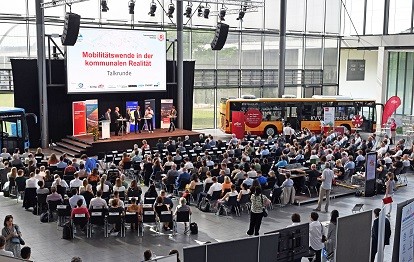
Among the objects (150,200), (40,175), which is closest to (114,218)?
(150,200)

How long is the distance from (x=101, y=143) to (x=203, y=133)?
6719mm

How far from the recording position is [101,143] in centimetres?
2230

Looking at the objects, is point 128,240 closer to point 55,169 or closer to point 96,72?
point 55,169

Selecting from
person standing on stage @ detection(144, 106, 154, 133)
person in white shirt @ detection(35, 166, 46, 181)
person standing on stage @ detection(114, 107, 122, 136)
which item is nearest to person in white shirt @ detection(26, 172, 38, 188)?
person in white shirt @ detection(35, 166, 46, 181)

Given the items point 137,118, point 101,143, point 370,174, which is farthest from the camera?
point 137,118

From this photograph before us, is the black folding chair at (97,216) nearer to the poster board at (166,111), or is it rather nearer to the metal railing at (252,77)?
the poster board at (166,111)

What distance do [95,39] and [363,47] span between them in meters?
20.9

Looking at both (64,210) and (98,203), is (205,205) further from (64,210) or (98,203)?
(64,210)

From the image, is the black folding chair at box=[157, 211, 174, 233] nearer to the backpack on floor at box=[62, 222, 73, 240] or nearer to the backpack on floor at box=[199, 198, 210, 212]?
the backpack on floor at box=[62, 222, 73, 240]

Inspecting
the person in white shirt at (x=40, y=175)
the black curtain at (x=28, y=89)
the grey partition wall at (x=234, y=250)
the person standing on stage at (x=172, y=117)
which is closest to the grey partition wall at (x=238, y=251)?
the grey partition wall at (x=234, y=250)

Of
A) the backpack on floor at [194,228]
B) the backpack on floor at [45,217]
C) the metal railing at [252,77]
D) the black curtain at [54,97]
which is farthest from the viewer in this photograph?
the metal railing at [252,77]

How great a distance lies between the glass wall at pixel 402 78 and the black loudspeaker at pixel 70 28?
24624 millimetres

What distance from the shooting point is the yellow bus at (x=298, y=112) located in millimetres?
27344

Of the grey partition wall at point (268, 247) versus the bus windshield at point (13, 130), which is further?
the bus windshield at point (13, 130)
